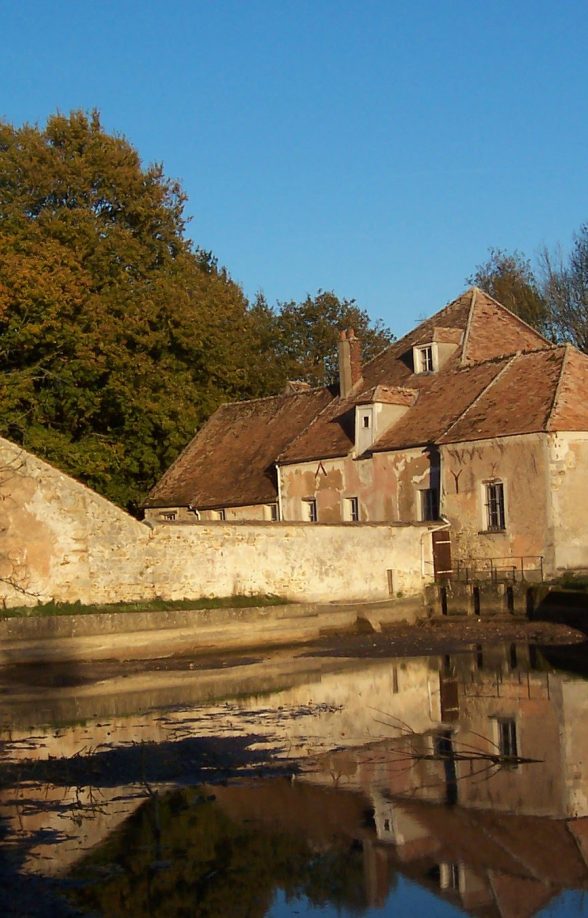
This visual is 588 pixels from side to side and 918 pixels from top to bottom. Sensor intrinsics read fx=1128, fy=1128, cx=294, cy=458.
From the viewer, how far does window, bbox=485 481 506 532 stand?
32.3 m

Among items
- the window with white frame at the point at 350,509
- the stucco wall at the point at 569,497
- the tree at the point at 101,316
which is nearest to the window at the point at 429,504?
the window with white frame at the point at 350,509

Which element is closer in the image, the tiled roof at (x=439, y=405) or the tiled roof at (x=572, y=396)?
the tiled roof at (x=572, y=396)

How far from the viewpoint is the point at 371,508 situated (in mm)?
36906

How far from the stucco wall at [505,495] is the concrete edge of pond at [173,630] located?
3.64 metres

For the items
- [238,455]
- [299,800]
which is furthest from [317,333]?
[299,800]

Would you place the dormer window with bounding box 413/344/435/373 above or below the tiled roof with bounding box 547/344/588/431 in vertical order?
above

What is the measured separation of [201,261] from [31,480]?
39856mm

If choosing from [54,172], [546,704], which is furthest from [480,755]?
[54,172]

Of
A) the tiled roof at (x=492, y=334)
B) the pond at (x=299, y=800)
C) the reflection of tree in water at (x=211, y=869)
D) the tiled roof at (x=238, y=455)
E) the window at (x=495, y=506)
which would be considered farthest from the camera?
the tiled roof at (x=238, y=455)

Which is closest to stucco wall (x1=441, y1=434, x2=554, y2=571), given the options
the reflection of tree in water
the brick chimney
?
the brick chimney

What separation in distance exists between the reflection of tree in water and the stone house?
2180cm

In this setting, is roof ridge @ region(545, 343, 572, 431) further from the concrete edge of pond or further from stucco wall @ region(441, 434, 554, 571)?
the concrete edge of pond

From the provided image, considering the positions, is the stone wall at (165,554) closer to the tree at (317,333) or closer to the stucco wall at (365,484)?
the stucco wall at (365,484)

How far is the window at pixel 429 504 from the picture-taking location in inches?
1368
